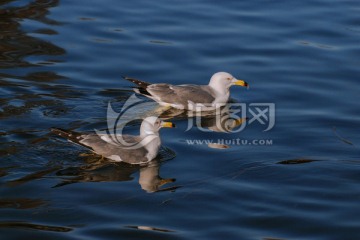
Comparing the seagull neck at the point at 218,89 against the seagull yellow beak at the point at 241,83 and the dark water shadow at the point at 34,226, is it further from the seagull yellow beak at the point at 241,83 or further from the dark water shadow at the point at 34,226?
the dark water shadow at the point at 34,226

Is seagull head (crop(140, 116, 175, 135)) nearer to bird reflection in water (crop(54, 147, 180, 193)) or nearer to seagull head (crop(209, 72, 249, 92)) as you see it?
bird reflection in water (crop(54, 147, 180, 193))

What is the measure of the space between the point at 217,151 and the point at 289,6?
7274 millimetres

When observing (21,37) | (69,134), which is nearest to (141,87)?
(69,134)

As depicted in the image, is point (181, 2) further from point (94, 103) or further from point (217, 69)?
point (94, 103)

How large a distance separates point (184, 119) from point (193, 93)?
51cm

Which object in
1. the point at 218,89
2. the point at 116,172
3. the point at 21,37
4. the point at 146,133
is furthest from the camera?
the point at 21,37

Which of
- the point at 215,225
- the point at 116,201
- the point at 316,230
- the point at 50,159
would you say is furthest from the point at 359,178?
the point at 50,159

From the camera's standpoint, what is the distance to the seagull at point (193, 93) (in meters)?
13.9

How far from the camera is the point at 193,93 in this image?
45.8 feet

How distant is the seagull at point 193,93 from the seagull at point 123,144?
6.51ft

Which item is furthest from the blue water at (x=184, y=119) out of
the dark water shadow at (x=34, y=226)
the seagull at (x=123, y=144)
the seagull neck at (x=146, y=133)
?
the seagull neck at (x=146, y=133)

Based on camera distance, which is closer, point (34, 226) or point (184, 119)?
point (34, 226)

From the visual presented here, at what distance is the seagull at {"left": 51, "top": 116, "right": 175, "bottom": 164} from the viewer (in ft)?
38.5

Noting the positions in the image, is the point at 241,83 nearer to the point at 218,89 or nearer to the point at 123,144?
the point at 218,89
